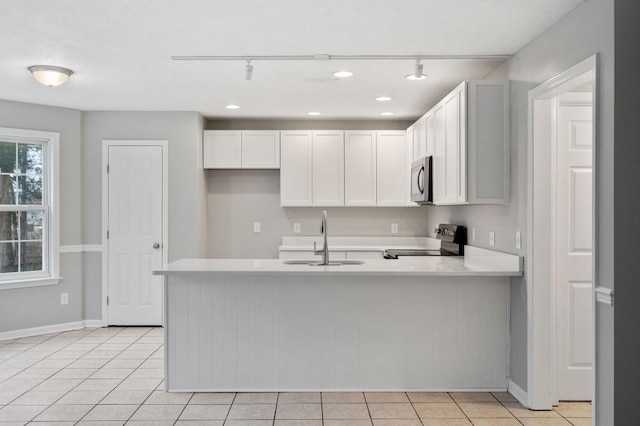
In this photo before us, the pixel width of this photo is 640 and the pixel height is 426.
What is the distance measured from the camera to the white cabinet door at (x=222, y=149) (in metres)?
5.96

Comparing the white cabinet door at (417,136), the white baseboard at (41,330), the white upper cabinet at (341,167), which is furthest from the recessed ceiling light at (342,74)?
the white baseboard at (41,330)

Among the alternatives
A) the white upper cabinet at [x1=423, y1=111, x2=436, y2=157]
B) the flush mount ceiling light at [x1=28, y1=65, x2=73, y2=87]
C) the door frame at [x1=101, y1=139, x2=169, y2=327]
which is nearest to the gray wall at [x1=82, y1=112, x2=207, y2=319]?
the door frame at [x1=101, y1=139, x2=169, y2=327]

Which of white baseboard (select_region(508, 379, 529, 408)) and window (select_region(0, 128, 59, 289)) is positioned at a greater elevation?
window (select_region(0, 128, 59, 289))

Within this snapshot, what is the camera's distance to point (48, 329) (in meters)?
5.49

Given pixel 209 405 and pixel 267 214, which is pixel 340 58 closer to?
pixel 209 405

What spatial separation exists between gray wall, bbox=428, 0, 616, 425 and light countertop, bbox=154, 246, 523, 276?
4.4 inches

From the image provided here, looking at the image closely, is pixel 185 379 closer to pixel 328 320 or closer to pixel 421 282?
pixel 328 320

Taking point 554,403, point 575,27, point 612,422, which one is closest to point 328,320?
point 554,403

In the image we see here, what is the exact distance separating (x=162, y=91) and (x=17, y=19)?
1807 mm

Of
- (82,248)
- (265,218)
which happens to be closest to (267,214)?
(265,218)

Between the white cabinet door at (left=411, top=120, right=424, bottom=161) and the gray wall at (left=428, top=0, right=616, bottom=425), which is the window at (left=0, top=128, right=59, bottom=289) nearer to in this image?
the white cabinet door at (left=411, top=120, right=424, bottom=161)

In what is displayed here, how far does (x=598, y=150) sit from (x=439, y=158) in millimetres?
1812

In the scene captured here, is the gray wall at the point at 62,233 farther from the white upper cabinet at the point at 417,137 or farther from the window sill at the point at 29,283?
the white upper cabinet at the point at 417,137

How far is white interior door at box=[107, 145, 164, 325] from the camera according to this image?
18.8ft
